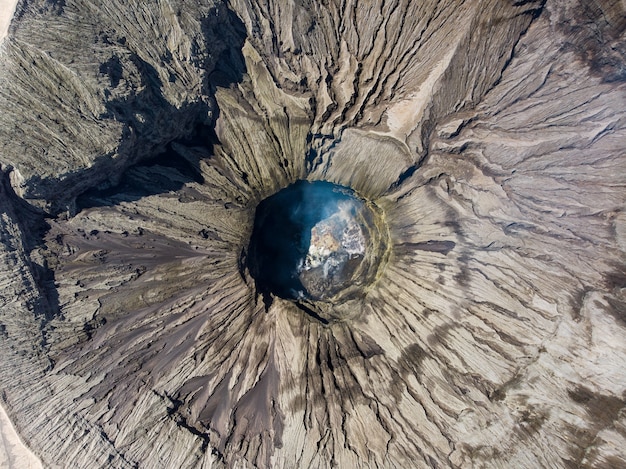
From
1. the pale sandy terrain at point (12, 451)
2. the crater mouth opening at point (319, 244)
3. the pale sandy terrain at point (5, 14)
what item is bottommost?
the pale sandy terrain at point (12, 451)

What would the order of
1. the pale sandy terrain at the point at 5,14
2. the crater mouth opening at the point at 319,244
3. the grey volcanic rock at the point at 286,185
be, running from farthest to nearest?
the crater mouth opening at the point at 319,244 → the grey volcanic rock at the point at 286,185 → the pale sandy terrain at the point at 5,14

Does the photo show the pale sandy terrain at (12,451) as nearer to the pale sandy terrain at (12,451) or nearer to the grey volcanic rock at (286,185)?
the pale sandy terrain at (12,451)

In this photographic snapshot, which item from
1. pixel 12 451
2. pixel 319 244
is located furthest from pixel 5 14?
pixel 319 244

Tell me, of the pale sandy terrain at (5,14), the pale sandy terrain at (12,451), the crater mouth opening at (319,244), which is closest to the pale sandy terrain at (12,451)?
the pale sandy terrain at (12,451)

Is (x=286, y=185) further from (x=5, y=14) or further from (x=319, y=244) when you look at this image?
(x=5, y=14)

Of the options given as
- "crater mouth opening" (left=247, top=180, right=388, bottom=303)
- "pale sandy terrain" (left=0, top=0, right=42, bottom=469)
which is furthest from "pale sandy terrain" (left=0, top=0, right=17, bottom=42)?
"pale sandy terrain" (left=0, top=0, right=42, bottom=469)
